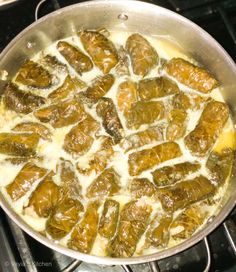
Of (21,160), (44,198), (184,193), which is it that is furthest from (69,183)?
(184,193)

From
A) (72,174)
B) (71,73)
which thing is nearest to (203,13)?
(71,73)

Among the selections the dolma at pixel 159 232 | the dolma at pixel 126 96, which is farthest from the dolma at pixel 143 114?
the dolma at pixel 159 232

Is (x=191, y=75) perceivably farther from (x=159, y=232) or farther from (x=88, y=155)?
(x=159, y=232)

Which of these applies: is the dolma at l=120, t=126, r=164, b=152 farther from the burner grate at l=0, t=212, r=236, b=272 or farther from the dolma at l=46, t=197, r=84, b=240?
the burner grate at l=0, t=212, r=236, b=272

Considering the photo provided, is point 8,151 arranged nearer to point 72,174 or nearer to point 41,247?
point 72,174

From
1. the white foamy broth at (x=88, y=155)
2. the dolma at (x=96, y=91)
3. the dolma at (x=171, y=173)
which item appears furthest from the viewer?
the dolma at (x=96, y=91)

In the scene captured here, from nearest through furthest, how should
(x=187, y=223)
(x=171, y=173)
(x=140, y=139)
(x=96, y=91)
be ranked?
(x=187, y=223), (x=171, y=173), (x=140, y=139), (x=96, y=91)

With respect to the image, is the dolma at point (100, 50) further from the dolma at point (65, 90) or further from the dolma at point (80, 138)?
the dolma at point (80, 138)
